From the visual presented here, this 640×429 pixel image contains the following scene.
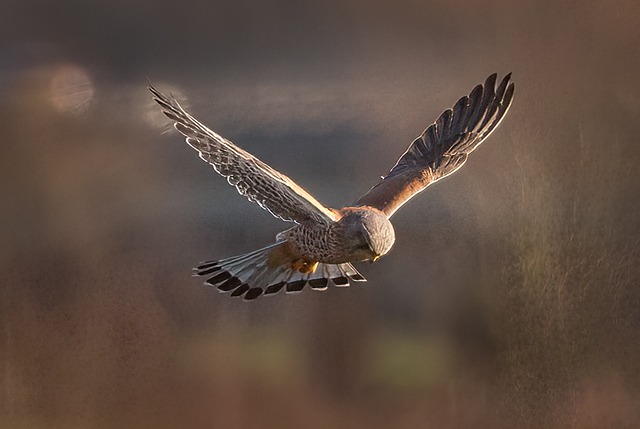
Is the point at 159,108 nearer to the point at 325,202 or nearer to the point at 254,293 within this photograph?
the point at 325,202

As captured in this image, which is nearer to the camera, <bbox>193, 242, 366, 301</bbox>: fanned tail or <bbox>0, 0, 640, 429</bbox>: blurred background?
<bbox>193, 242, 366, 301</bbox>: fanned tail

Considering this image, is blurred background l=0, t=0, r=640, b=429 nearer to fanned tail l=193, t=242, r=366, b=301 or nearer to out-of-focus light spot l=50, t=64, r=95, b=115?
out-of-focus light spot l=50, t=64, r=95, b=115

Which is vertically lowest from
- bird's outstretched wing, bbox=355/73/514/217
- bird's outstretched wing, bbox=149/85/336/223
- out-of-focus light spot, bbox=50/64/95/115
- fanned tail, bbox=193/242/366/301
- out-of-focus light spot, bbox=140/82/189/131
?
fanned tail, bbox=193/242/366/301

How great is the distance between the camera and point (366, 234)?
1.77 meters

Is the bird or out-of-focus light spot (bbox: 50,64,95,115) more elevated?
out-of-focus light spot (bbox: 50,64,95,115)

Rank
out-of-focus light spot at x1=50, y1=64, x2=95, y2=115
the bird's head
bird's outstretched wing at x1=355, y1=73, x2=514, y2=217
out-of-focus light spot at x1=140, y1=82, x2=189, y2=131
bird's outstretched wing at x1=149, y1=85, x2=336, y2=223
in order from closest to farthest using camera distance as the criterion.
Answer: bird's outstretched wing at x1=149, y1=85, x2=336, y2=223, the bird's head, bird's outstretched wing at x1=355, y1=73, x2=514, y2=217, out-of-focus light spot at x1=140, y1=82, x2=189, y2=131, out-of-focus light spot at x1=50, y1=64, x2=95, y2=115

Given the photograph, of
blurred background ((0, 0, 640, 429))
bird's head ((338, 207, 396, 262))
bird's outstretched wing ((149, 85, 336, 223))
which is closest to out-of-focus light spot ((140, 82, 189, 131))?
blurred background ((0, 0, 640, 429))

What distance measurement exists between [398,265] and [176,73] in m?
1.20

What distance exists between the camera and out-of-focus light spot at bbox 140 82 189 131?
9.98 ft

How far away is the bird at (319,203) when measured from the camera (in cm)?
177

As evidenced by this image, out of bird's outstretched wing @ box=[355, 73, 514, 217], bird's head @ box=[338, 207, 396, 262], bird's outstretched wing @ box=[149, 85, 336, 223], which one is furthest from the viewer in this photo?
bird's outstretched wing @ box=[355, 73, 514, 217]

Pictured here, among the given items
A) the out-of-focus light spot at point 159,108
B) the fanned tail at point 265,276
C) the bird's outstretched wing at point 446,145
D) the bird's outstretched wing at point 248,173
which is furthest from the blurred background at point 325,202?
the bird's outstretched wing at point 248,173

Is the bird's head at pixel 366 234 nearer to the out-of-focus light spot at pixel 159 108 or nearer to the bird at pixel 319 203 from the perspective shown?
the bird at pixel 319 203

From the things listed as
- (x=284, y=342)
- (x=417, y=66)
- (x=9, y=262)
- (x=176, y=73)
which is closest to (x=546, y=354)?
(x=284, y=342)
